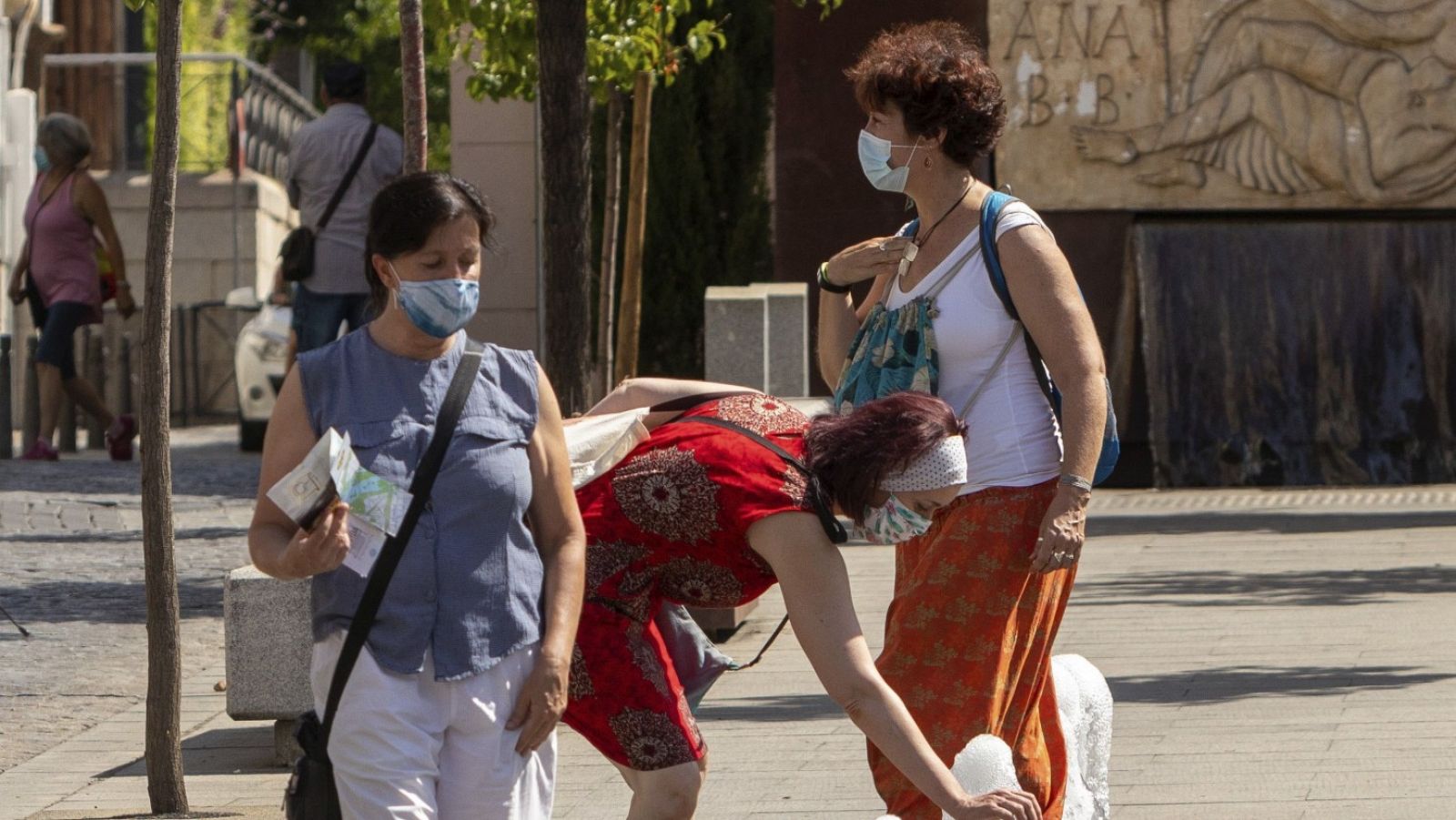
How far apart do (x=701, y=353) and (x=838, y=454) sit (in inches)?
515

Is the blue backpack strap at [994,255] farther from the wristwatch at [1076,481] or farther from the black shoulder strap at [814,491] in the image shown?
the black shoulder strap at [814,491]

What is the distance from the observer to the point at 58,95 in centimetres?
2783

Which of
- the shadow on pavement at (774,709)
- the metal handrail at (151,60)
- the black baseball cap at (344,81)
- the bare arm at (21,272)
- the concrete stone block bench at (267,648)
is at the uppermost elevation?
the metal handrail at (151,60)

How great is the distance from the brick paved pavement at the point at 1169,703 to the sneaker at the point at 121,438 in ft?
11.2

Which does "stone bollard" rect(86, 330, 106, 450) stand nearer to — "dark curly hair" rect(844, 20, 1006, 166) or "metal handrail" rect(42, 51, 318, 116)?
"metal handrail" rect(42, 51, 318, 116)

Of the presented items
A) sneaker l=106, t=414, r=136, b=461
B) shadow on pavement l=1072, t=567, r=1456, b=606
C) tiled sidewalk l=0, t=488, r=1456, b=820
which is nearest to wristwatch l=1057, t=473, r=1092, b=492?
tiled sidewalk l=0, t=488, r=1456, b=820

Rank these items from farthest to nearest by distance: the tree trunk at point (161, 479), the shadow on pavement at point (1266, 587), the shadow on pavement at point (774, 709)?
1. the shadow on pavement at point (1266, 587)
2. the shadow on pavement at point (774, 709)
3. the tree trunk at point (161, 479)

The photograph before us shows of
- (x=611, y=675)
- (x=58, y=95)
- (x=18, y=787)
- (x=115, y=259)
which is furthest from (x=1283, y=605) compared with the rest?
(x=58, y=95)

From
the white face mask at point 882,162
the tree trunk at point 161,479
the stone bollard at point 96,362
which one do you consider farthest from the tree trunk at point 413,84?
the stone bollard at point 96,362

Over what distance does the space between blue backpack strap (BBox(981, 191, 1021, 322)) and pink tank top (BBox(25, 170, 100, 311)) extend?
10904 mm

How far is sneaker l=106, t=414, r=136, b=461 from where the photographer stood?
49.9ft

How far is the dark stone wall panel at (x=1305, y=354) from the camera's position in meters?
15.6

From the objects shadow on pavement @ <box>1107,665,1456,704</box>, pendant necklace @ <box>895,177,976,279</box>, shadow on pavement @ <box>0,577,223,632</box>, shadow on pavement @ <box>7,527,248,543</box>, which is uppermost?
pendant necklace @ <box>895,177,976,279</box>

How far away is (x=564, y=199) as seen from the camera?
9445mm
